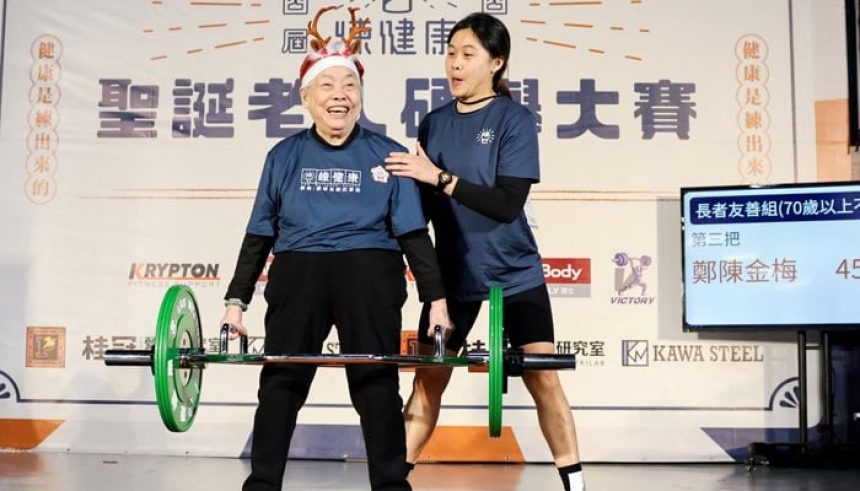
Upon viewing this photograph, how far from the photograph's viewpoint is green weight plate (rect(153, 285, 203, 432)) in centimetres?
275

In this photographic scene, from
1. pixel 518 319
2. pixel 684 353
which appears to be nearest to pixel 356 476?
pixel 518 319

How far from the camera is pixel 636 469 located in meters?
5.02

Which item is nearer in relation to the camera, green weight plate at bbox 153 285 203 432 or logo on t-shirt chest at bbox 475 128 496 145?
green weight plate at bbox 153 285 203 432

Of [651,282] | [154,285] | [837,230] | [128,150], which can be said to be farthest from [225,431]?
[837,230]

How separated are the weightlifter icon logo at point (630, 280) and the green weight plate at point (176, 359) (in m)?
2.63

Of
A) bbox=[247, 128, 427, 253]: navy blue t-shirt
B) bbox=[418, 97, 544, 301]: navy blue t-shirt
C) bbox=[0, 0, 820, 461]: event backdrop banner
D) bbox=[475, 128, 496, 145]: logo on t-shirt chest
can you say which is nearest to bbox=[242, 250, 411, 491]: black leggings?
bbox=[247, 128, 427, 253]: navy blue t-shirt

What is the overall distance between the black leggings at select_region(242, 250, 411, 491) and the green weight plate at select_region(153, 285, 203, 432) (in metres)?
0.23

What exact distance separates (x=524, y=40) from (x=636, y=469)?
7.15ft

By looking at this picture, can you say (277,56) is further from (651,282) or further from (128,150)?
(651,282)

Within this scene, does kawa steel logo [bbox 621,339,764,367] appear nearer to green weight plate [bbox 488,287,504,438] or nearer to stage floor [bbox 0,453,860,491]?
stage floor [bbox 0,453,860,491]

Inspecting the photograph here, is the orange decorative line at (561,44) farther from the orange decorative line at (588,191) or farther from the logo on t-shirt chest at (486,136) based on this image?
the logo on t-shirt chest at (486,136)

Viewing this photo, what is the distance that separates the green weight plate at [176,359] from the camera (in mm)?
2752

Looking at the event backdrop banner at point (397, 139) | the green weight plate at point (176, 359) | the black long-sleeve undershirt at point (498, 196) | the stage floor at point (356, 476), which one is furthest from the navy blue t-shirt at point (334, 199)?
the event backdrop banner at point (397, 139)

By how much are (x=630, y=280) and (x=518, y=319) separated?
2.11m
